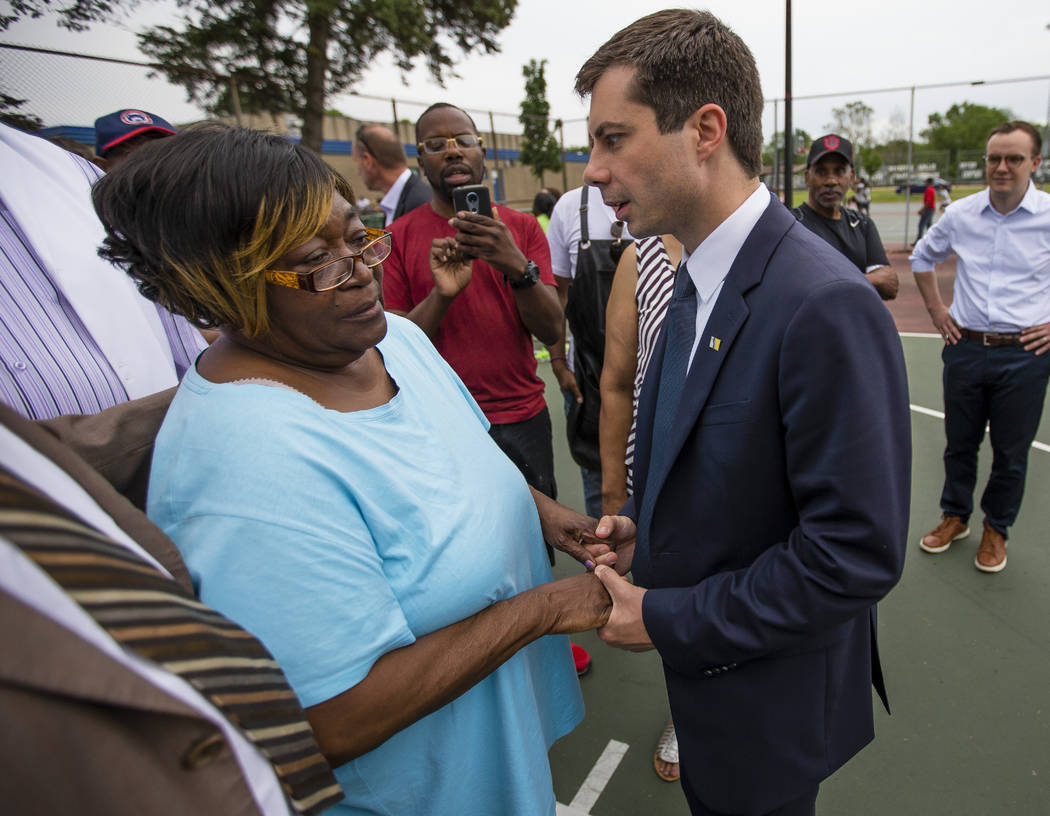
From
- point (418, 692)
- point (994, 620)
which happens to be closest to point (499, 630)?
point (418, 692)

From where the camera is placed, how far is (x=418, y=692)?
3.60 feet

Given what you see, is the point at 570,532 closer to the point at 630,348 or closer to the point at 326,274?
the point at 630,348

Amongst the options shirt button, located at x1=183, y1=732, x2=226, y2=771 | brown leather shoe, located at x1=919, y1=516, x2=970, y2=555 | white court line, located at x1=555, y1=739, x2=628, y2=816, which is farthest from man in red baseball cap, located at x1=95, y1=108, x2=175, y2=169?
brown leather shoe, located at x1=919, y1=516, x2=970, y2=555

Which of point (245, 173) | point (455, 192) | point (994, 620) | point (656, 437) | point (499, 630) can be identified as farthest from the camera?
point (994, 620)

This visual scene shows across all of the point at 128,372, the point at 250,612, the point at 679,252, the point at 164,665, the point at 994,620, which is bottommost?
the point at 994,620

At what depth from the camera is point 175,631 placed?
651mm

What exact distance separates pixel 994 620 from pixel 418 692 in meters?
3.07

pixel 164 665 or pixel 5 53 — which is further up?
pixel 5 53

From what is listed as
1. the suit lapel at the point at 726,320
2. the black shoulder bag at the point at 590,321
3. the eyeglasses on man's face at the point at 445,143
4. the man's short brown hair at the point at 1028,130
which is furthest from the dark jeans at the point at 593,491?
the man's short brown hair at the point at 1028,130

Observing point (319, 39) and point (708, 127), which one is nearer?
point (708, 127)

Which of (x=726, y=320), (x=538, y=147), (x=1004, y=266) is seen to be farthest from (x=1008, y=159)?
(x=538, y=147)

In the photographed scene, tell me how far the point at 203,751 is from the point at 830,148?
13.8ft

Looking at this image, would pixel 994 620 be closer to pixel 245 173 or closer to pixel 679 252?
pixel 679 252

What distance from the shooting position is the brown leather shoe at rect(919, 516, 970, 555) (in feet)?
11.4
